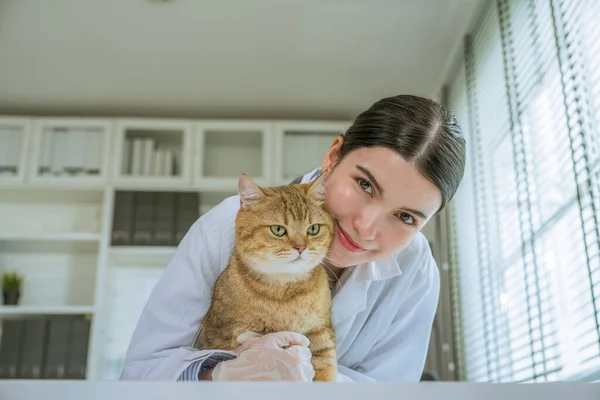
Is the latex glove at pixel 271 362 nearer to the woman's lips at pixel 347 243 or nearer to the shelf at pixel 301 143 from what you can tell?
the woman's lips at pixel 347 243

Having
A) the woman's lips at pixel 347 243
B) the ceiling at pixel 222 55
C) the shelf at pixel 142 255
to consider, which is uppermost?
the ceiling at pixel 222 55

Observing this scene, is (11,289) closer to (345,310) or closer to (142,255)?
(142,255)

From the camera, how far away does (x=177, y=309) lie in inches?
32.8

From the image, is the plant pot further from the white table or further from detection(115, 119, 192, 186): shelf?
the white table

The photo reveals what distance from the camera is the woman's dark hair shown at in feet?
2.66

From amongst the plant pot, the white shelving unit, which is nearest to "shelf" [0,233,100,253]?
the white shelving unit

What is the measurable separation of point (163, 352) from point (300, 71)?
2.03 m

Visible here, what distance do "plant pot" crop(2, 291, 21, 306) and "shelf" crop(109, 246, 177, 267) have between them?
0.40 meters

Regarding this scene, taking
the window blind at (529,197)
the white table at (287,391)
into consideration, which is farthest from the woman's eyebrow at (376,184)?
the window blind at (529,197)

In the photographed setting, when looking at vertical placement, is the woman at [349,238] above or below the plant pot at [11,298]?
below

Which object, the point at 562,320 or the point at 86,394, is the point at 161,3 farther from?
the point at 86,394

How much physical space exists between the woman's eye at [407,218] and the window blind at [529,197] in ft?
2.54

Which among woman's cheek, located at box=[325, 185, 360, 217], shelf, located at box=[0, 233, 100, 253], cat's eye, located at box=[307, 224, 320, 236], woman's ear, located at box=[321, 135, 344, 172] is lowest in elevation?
cat's eye, located at box=[307, 224, 320, 236]

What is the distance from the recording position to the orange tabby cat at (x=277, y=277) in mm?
788
